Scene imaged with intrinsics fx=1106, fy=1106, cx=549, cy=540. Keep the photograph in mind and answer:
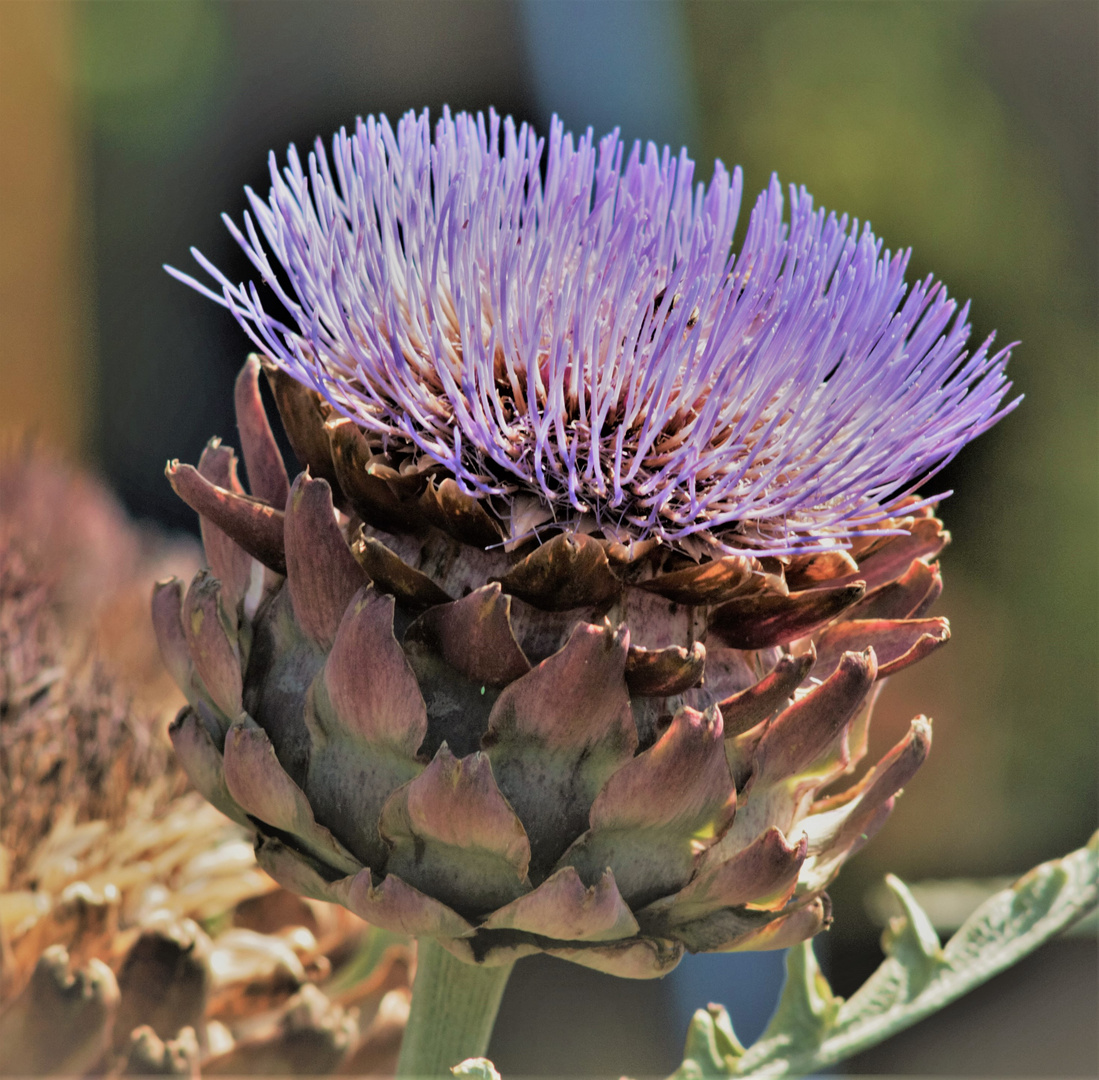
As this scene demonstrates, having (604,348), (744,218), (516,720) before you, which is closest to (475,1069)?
(516,720)

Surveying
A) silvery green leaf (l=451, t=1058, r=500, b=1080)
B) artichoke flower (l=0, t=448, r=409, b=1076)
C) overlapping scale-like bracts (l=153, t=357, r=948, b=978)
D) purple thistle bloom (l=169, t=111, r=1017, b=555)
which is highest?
purple thistle bloom (l=169, t=111, r=1017, b=555)

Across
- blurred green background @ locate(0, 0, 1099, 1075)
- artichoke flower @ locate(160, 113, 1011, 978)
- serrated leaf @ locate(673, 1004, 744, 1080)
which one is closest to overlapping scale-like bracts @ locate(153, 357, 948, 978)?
artichoke flower @ locate(160, 113, 1011, 978)

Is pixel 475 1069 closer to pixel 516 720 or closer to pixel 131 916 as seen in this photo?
pixel 516 720

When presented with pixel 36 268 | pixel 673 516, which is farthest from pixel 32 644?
pixel 36 268

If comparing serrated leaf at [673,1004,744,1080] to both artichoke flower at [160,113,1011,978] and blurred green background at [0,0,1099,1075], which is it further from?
blurred green background at [0,0,1099,1075]

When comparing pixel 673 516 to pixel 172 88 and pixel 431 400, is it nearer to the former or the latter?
pixel 431 400

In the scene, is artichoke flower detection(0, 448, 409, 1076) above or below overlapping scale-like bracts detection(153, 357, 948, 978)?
below
